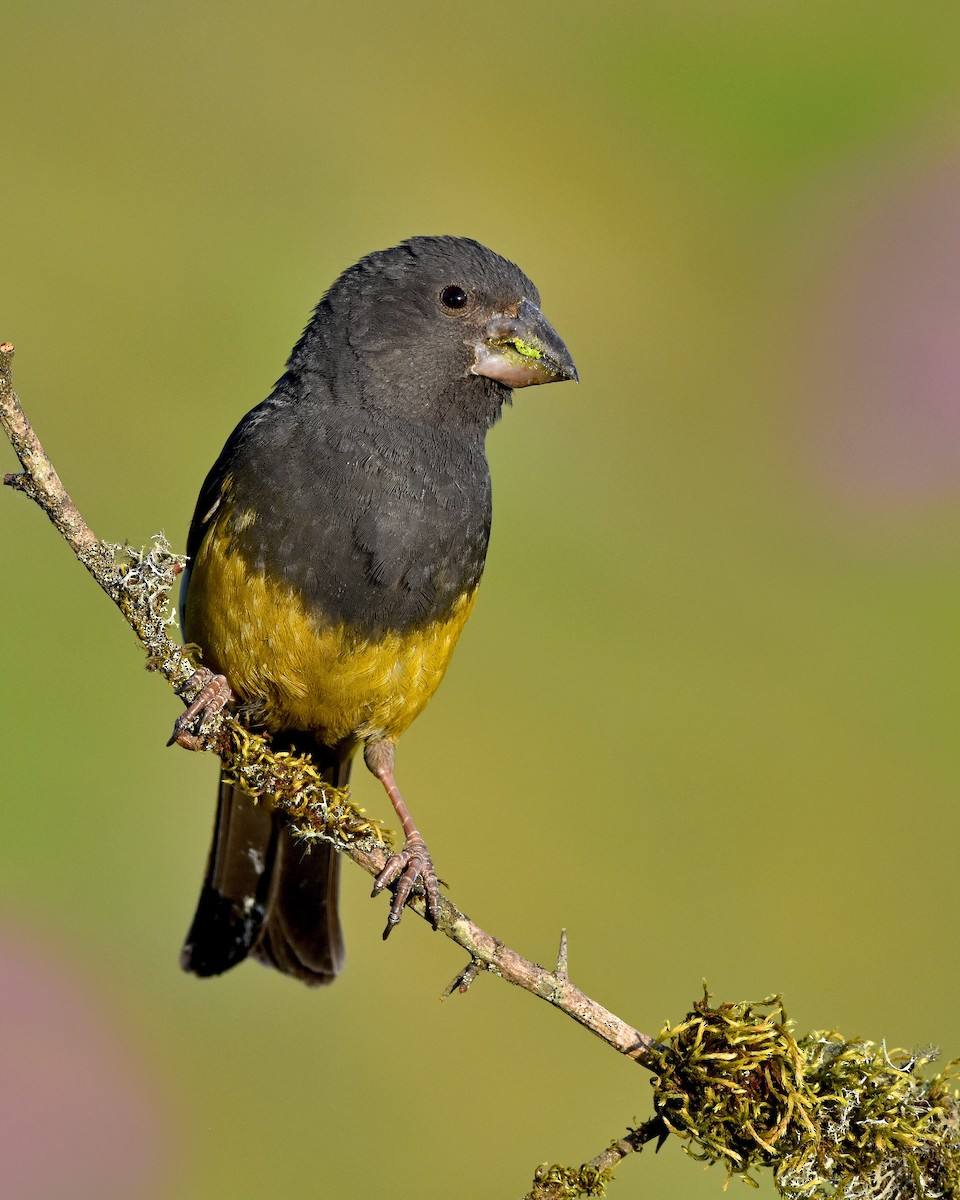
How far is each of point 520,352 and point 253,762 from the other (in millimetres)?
1699

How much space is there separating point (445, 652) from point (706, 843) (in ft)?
17.5

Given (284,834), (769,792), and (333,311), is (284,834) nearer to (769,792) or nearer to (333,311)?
(333,311)

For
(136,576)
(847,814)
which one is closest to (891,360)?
(847,814)

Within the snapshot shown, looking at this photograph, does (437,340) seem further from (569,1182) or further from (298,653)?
(569,1182)

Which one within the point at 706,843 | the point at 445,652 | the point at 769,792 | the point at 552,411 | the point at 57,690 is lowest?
the point at 445,652

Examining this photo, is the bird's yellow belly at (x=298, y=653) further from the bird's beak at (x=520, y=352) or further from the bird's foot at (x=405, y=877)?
the bird's beak at (x=520, y=352)

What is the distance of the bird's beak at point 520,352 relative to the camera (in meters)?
4.54

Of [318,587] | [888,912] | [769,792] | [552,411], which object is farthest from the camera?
[552,411]

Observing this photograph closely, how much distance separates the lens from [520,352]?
4559 mm

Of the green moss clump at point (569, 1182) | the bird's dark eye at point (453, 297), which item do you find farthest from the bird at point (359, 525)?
the green moss clump at point (569, 1182)

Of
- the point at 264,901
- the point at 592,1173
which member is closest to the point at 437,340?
the point at 264,901

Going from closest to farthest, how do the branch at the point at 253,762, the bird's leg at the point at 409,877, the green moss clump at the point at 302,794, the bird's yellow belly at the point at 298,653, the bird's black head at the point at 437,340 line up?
the branch at the point at 253,762 → the green moss clump at the point at 302,794 → the bird's leg at the point at 409,877 → the bird's yellow belly at the point at 298,653 → the bird's black head at the point at 437,340

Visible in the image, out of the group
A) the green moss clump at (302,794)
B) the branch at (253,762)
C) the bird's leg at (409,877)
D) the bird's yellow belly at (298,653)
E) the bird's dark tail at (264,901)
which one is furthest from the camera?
the bird's dark tail at (264,901)

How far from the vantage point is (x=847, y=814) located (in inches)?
393
